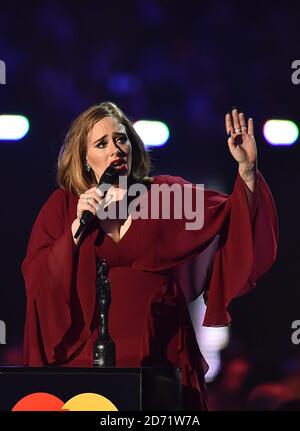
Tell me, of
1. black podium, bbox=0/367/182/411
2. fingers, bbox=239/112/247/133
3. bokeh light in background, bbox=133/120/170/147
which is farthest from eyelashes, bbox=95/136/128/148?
black podium, bbox=0/367/182/411

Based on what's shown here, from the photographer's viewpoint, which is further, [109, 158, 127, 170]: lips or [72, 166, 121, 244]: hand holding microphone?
[109, 158, 127, 170]: lips

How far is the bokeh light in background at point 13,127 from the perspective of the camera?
317cm

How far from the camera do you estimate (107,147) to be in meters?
2.98

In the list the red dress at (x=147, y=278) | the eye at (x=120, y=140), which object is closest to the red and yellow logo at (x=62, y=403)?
the red dress at (x=147, y=278)

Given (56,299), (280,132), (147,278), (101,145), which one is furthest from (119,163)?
(280,132)

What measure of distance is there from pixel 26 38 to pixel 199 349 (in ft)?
4.68

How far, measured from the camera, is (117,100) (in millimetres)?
3125

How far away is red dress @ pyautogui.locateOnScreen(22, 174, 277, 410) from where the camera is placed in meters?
2.83

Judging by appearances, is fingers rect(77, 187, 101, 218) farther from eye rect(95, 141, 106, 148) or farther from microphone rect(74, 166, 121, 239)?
eye rect(95, 141, 106, 148)

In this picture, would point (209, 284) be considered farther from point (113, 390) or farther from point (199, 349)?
point (113, 390)

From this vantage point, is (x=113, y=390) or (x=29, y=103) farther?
(x=29, y=103)

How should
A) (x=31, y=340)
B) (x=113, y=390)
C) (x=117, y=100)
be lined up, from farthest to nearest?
(x=117, y=100)
(x=31, y=340)
(x=113, y=390)

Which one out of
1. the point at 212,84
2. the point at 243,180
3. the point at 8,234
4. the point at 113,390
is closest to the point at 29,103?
the point at 8,234

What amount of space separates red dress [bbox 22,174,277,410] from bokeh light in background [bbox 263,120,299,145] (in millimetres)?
278
